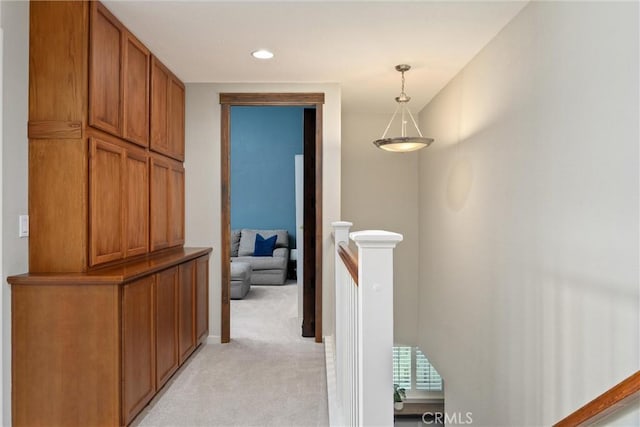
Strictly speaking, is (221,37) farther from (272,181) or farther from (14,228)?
(272,181)

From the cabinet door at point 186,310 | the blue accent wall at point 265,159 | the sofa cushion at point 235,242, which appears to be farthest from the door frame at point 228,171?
the blue accent wall at point 265,159

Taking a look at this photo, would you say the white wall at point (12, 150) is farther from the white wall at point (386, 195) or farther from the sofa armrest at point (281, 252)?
the sofa armrest at point (281, 252)

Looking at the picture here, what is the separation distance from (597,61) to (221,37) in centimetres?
220

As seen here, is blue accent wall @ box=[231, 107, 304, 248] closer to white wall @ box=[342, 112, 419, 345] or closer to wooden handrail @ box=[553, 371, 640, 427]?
white wall @ box=[342, 112, 419, 345]

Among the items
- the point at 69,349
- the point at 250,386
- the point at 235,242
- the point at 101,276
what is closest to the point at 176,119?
the point at 101,276

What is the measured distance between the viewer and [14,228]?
2076 millimetres

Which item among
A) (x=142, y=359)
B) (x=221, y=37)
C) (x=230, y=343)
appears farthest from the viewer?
(x=230, y=343)

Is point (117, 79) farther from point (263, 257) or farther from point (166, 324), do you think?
point (263, 257)

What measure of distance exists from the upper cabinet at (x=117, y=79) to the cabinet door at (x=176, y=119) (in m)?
0.47

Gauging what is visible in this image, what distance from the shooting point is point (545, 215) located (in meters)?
2.27

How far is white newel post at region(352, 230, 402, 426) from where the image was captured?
4.25 feet

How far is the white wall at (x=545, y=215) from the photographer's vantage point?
1695mm

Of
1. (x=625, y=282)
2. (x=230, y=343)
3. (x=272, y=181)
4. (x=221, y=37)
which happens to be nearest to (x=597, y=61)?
(x=625, y=282)

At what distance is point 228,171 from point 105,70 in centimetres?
155
